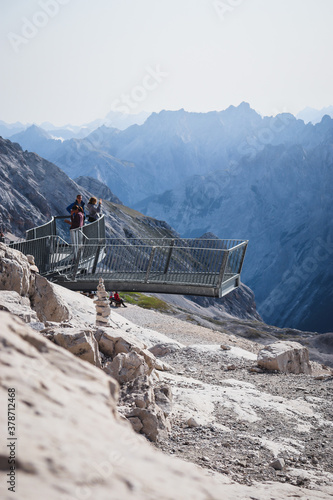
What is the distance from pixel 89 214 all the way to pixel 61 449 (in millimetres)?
19005

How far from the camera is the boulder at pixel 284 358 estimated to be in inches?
688

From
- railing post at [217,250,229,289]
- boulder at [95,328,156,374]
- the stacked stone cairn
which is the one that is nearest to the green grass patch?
railing post at [217,250,229,289]

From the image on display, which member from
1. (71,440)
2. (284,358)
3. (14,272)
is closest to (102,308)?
(14,272)

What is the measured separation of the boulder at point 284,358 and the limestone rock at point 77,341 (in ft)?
34.8

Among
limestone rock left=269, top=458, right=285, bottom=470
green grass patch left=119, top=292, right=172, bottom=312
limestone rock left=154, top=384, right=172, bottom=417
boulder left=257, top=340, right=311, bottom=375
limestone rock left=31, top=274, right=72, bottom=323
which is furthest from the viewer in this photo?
green grass patch left=119, top=292, right=172, bottom=312

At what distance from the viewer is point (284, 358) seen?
18.4 metres

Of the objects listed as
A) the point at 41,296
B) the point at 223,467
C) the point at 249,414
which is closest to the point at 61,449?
the point at 223,467

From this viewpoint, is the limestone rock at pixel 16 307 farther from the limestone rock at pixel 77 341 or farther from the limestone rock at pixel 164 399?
the limestone rock at pixel 164 399

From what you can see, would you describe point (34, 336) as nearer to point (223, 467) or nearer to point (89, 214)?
point (223, 467)

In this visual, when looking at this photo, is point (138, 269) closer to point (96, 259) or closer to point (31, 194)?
point (96, 259)

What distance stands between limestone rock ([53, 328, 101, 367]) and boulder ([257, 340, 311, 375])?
34.8 ft

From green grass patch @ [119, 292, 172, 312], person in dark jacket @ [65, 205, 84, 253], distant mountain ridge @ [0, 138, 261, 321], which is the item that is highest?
person in dark jacket @ [65, 205, 84, 253]

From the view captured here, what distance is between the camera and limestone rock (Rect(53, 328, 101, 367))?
7.97 metres

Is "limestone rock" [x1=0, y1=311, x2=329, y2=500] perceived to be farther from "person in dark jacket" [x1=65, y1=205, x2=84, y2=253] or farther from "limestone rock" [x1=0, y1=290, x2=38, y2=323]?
"person in dark jacket" [x1=65, y1=205, x2=84, y2=253]
